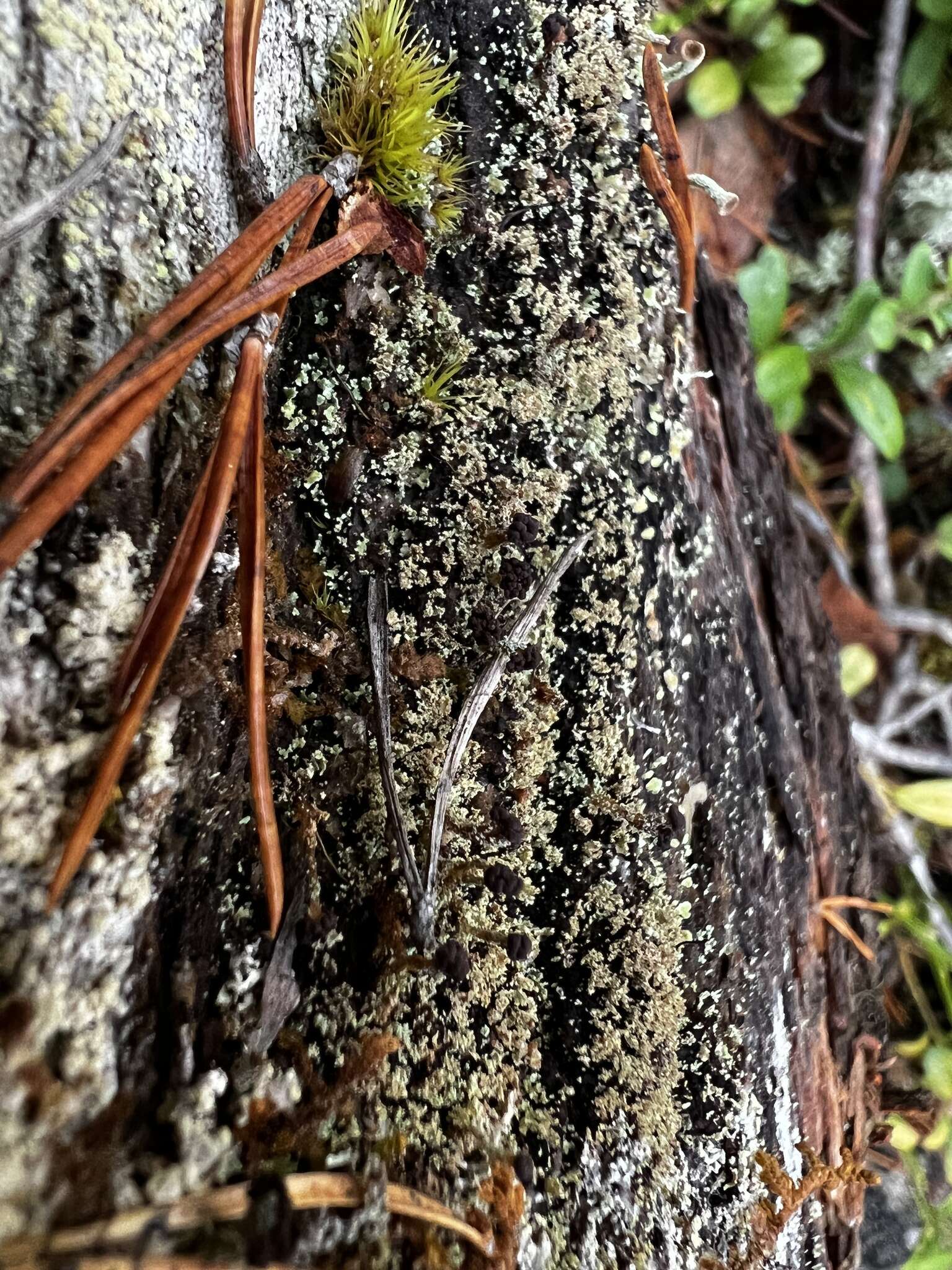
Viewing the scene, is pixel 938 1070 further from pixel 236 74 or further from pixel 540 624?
pixel 236 74

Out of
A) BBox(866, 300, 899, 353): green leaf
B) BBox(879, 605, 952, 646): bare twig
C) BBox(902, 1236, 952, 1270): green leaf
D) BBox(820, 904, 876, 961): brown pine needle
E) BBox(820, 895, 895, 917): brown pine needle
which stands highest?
BBox(866, 300, 899, 353): green leaf

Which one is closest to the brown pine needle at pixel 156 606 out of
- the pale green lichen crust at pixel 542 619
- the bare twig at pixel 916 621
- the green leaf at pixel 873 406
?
the pale green lichen crust at pixel 542 619

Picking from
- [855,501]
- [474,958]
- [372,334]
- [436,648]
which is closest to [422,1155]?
[474,958]

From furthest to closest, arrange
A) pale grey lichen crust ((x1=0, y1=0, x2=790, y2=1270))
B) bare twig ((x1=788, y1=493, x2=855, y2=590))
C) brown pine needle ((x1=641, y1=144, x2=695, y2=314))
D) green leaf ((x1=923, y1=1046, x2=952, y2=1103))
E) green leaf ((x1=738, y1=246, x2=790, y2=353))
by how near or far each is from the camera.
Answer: bare twig ((x1=788, y1=493, x2=855, y2=590)) → green leaf ((x1=738, y1=246, x2=790, y2=353)) → green leaf ((x1=923, y1=1046, x2=952, y2=1103)) → brown pine needle ((x1=641, y1=144, x2=695, y2=314)) → pale grey lichen crust ((x1=0, y1=0, x2=790, y2=1270))

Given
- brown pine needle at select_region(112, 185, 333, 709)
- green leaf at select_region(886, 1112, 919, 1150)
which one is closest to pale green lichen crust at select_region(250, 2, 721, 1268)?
brown pine needle at select_region(112, 185, 333, 709)

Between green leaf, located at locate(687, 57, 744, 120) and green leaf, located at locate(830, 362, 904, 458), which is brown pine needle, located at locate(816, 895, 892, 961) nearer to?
green leaf, located at locate(830, 362, 904, 458)

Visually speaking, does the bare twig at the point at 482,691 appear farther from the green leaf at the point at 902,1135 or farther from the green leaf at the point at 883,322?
the green leaf at the point at 883,322
